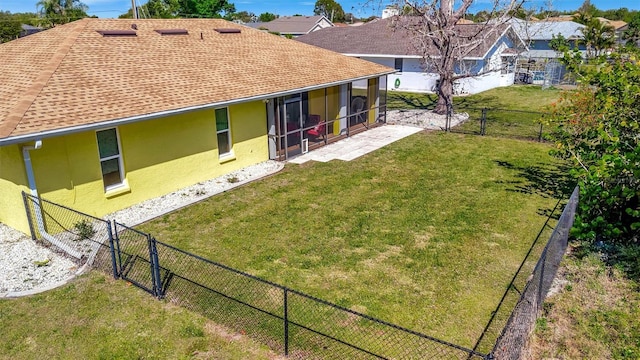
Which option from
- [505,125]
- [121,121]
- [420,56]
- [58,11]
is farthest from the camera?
[58,11]

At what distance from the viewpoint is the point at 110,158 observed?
1134cm

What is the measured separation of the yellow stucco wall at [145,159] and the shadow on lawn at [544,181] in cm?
855

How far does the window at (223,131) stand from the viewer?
1423 cm

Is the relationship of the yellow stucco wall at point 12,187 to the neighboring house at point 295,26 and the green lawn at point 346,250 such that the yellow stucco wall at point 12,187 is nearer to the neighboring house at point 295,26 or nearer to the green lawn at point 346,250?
the green lawn at point 346,250

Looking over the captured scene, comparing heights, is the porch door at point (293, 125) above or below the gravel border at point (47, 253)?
above

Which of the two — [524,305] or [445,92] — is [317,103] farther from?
[524,305]

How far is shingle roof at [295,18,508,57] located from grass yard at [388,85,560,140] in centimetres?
319

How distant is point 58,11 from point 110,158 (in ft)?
172

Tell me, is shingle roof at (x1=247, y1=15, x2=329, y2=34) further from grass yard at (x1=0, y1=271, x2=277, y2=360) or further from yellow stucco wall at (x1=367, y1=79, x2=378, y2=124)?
grass yard at (x1=0, y1=271, x2=277, y2=360)

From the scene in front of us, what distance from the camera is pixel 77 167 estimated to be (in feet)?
35.0

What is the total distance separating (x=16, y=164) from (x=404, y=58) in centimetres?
2789

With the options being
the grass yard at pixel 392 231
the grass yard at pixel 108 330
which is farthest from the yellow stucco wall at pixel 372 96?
the grass yard at pixel 108 330

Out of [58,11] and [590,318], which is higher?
[58,11]

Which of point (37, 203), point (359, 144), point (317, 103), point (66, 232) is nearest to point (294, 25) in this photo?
point (317, 103)
